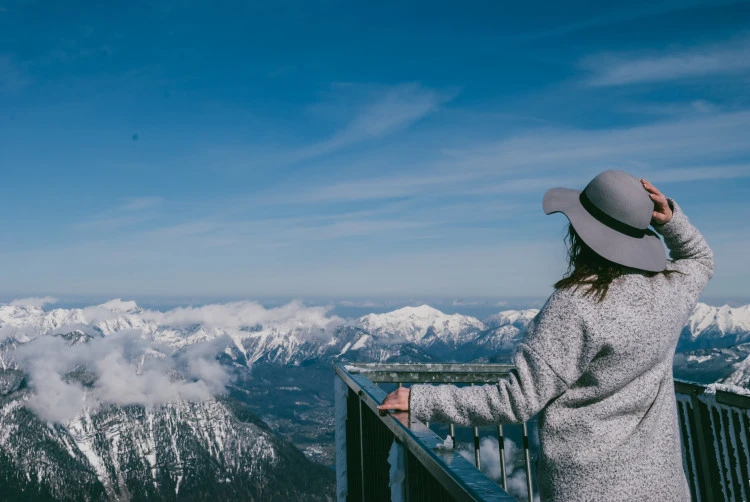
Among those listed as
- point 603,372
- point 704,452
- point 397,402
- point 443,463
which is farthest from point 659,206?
point 704,452

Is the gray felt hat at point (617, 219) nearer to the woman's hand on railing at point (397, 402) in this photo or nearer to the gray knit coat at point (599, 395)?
the gray knit coat at point (599, 395)

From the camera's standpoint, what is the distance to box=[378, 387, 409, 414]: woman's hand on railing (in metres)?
2.96

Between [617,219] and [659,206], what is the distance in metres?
0.63

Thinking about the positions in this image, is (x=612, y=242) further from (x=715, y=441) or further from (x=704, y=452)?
(x=704, y=452)

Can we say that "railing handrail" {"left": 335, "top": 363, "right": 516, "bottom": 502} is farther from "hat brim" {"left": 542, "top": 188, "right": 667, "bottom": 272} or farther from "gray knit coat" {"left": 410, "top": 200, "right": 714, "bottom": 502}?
"hat brim" {"left": 542, "top": 188, "right": 667, "bottom": 272}

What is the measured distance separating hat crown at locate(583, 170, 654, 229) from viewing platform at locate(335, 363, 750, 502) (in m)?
1.26

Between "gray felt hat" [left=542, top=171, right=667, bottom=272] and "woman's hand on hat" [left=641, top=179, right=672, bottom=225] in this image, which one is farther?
"woman's hand on hat" [left=641, top=179, right=672, bottom=225]

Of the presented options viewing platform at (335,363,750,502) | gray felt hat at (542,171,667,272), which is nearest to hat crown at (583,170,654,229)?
gray felt hat at (542,171,667,272)

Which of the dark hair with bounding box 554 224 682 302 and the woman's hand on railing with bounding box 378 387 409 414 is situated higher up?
the dark hair with bounding box 554 224 682 302

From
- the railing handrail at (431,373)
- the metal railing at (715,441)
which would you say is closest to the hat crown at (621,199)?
the metal railing at (715,441)

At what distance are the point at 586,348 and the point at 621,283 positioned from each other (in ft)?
1.12

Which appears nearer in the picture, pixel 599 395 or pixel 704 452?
pixel 599 395

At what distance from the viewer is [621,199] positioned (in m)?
2.64

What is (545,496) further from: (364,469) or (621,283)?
(364,469)
